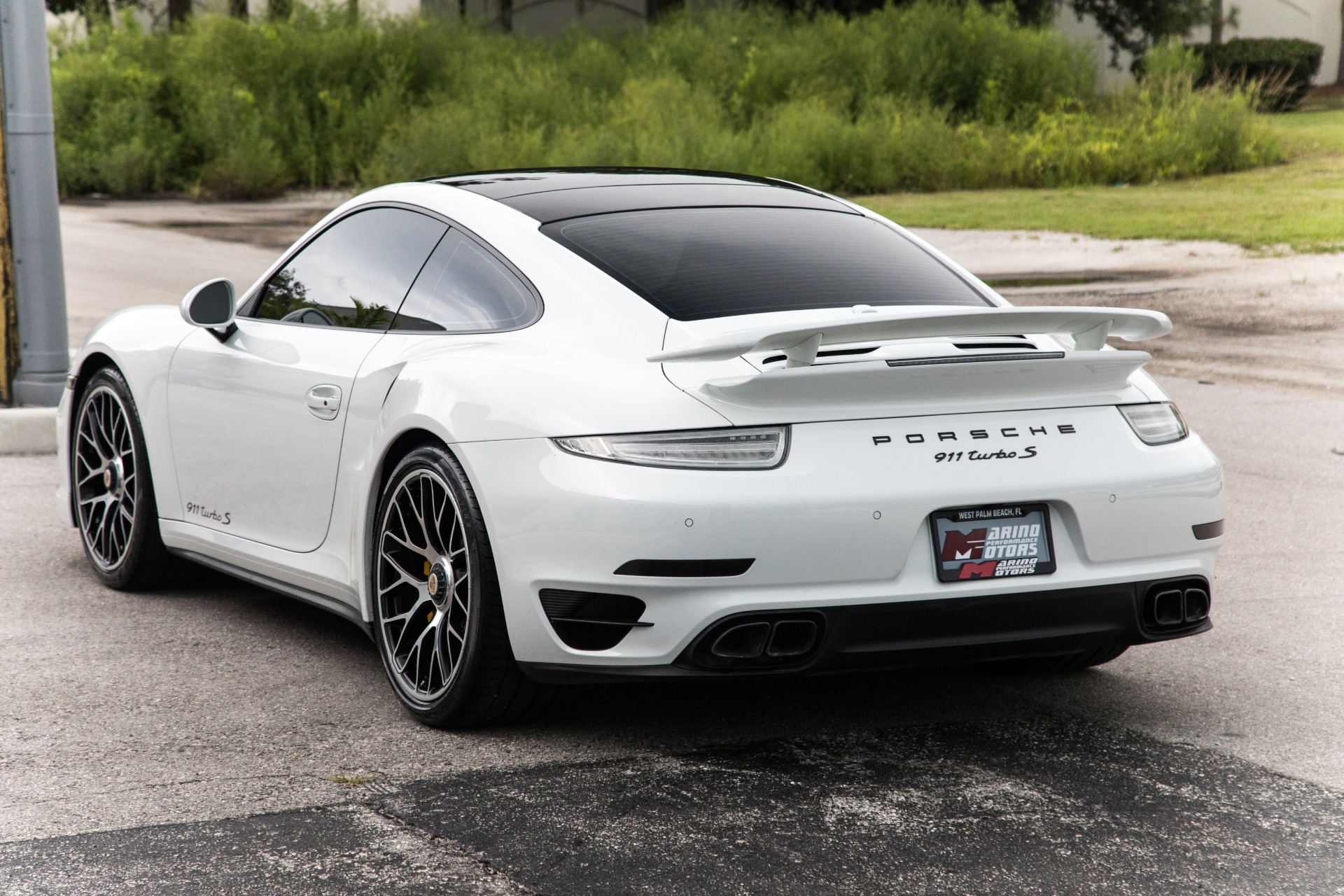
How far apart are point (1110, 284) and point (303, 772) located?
466 inches

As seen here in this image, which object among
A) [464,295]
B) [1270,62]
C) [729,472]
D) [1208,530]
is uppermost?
[1270,62]

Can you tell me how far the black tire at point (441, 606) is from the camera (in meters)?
4.00

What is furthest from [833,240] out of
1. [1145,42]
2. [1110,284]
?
[1145,42]

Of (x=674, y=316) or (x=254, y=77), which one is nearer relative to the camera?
(x=674, y=316)

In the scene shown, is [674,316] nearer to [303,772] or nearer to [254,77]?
[303,772]

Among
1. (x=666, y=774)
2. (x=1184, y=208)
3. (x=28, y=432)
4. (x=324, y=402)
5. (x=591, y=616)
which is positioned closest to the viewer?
(x=591, y=616)

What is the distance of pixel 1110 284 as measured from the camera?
1445cm

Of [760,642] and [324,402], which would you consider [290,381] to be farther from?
[760,642]

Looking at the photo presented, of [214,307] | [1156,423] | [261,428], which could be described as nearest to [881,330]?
[1156,423]

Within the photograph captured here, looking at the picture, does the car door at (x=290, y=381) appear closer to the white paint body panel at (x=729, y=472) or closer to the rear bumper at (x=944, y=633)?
the white paint body panel at (x=729, y=472)

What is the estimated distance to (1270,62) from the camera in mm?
38750

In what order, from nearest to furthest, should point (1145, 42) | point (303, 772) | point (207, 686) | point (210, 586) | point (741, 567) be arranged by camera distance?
point (741, 567) < point (303, 772) < point (207, 686) < point (210, 586) < point (1145, 42)

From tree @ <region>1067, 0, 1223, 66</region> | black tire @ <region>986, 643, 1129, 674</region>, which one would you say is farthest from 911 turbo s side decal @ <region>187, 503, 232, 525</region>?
tree @ <region>1067, 0, 1223, 66</region>

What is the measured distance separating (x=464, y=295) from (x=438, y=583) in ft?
2.77
